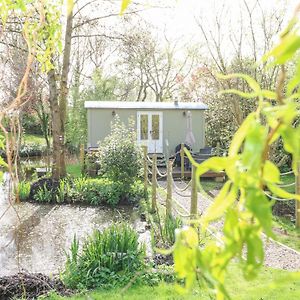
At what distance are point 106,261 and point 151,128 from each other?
1183 cm

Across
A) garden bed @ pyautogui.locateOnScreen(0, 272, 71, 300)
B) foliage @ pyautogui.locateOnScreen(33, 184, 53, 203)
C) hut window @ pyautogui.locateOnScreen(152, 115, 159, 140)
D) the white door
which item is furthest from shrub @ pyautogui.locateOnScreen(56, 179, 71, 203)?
hut window @ pyautogui.locateOnScreen(152, 115, 159, 140)

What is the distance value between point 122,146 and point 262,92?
9733 mm

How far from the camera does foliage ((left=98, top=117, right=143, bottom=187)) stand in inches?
392

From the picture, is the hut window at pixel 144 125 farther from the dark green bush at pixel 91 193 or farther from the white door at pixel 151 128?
the dark green bush at pixel 91 193

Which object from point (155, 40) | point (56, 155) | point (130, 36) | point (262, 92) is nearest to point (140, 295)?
point (262, 92)

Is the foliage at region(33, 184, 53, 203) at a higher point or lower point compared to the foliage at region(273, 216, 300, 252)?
lower

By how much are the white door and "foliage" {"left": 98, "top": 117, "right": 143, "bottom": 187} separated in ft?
18.5

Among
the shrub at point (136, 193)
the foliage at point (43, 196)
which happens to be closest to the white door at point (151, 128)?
the shrub at point (136, 193)

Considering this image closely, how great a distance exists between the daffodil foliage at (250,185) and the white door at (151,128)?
15.6m

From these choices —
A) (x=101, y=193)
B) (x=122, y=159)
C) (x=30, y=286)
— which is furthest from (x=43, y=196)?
(x=30, y=286)

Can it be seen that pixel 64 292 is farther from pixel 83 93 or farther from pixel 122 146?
pixel 83 93

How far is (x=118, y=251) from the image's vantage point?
4.71m

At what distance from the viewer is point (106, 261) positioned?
15.0ft

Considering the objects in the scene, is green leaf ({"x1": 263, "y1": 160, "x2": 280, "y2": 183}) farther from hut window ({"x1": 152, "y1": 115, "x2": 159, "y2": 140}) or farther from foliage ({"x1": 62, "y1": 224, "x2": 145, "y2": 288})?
hut window ({"x1": 152, "y1": 115, "x2": 159, "y2": 140})
